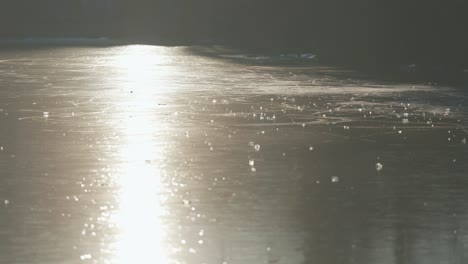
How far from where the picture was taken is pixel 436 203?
35.1 feet

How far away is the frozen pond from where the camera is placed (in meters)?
8.90

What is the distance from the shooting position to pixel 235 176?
12367 mm

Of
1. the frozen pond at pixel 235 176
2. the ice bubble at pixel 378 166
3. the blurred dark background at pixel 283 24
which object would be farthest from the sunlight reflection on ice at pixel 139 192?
the blurred dark background at pixel 283 24

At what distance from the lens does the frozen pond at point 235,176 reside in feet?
29.2

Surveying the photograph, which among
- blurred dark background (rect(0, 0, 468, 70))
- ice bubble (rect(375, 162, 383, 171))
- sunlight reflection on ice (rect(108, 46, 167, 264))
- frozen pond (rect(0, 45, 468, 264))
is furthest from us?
blurred dark background (rect(0, 0, 468, 70))

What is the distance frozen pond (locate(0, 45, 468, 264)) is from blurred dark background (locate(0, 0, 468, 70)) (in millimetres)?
13591

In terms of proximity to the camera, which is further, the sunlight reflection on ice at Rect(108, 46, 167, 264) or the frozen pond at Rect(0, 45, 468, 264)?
the frozen pond at Rect(0, 45, 468, 264)

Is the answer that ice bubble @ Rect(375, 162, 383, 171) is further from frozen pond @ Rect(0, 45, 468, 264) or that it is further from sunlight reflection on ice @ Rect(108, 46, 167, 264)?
sunlight reflection on ice @ Rect(108, 46, 167, 264)

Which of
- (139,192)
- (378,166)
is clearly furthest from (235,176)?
(378,166)

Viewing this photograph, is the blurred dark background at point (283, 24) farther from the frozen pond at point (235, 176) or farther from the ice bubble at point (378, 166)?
the ice bubble at point (378, 166)

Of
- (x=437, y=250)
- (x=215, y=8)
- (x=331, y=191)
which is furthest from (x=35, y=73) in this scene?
(x=215, y=8)

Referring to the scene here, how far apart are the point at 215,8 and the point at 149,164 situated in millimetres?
59877

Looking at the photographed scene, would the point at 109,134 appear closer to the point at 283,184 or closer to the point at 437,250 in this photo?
the point at 283,184

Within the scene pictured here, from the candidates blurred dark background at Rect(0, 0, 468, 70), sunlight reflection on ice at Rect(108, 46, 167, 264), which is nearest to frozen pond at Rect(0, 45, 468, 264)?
sunlight reflection on ice at Rect(108, 46, 167, 264)
